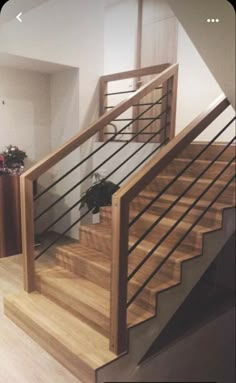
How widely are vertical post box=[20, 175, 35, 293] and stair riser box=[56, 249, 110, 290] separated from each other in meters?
0.29

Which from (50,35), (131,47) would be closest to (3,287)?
(50,35)

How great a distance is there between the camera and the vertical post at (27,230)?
217 centimetres

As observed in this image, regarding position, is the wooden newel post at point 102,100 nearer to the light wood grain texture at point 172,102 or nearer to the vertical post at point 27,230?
the light wood grain texture at point 172,102

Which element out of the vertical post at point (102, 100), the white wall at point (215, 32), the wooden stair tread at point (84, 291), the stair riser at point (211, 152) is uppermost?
the vertical post at point (102, 100)

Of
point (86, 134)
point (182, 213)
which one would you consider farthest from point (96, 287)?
point (86, 134)

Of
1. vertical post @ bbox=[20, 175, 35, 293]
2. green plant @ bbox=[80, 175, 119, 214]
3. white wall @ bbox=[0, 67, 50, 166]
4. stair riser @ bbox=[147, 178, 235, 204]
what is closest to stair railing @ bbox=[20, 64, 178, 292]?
vertical post @ bbox=[20, 175, 35, 293]

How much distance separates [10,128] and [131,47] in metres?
1.85

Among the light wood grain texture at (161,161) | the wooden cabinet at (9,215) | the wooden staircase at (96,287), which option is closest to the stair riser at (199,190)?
the wooden staircase at (96,287)

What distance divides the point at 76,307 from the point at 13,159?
7.30 ft

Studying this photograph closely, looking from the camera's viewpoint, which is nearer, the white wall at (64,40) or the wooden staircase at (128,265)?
the wooden staircase at (128,265)

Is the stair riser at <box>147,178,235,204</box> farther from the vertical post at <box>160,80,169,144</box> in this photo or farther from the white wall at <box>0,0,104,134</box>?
the white wall at <box>0,0,104,134</box>

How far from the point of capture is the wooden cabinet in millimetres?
3346

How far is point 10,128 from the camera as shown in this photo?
3.79 metres

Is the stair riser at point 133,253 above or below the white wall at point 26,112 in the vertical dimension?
below
